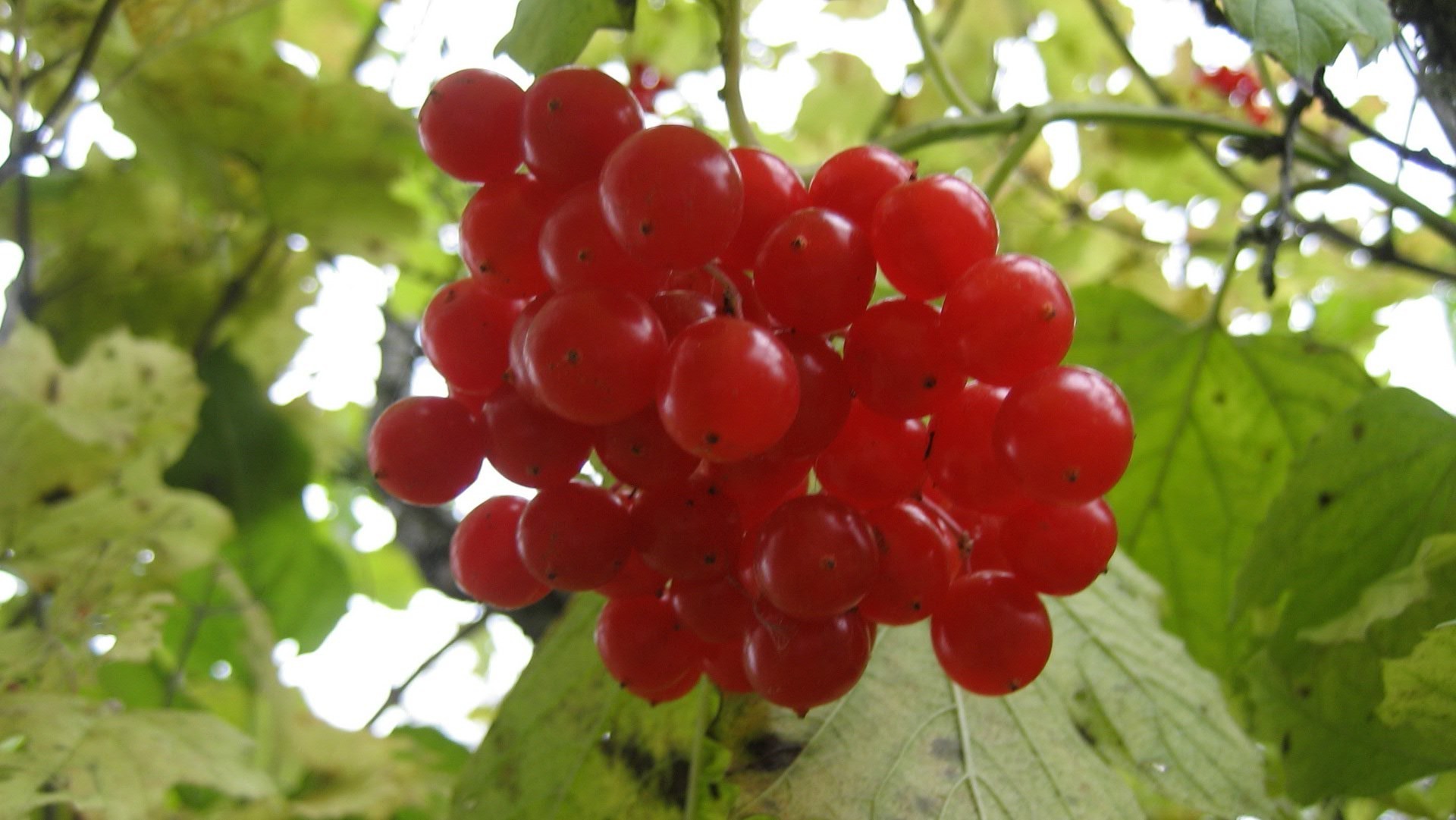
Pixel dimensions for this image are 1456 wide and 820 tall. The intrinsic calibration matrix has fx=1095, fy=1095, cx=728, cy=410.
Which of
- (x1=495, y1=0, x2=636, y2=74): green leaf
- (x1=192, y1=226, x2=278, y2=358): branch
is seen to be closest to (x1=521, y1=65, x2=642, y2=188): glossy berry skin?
(x1=495, y1=0, x2=636, y2=74): green leaf

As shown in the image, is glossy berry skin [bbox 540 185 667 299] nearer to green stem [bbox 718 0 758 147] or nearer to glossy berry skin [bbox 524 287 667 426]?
glossy berry skin [bbox 524 287 667 426]

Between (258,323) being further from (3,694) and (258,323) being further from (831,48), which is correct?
(831,48)

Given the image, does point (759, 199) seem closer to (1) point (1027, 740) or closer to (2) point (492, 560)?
(2) point (492, 560)

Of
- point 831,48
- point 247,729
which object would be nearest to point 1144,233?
point 831,48

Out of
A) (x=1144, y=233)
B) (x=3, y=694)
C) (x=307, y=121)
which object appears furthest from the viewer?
(x=1144, y=233)

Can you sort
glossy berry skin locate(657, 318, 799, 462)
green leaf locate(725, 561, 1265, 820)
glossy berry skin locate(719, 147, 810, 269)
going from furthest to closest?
green leaf locate(725, 561, 1265, 820), glossy berry skin locate(719, 147, 810, 269), glossy berry skin locate(657, 318, 799, 462)

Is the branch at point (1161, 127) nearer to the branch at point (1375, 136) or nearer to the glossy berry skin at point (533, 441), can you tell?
the branch at point (1375, 136)
